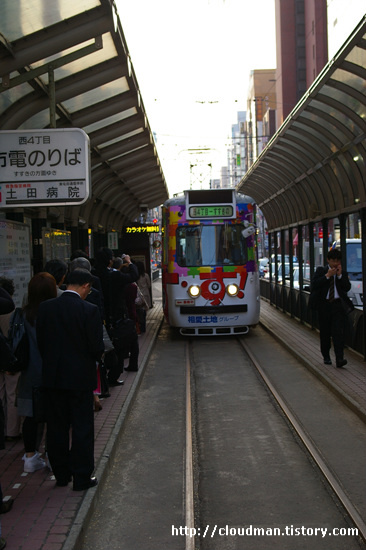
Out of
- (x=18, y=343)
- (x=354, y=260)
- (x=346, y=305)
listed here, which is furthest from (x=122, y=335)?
(x=354, y=260)

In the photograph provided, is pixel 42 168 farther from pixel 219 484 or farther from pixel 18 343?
pixel 219 484

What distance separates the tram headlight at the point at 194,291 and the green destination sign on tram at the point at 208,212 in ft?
5.01

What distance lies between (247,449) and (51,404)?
8.23ft

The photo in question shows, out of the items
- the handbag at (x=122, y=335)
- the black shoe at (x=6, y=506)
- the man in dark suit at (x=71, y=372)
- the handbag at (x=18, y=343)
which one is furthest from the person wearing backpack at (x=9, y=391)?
the handbag at (x=122, y=335)

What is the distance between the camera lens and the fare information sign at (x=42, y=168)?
26.8 ft

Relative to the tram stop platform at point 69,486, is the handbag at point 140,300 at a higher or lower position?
higher

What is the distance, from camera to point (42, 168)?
8219 mm

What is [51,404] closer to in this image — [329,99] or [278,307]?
[329,99]

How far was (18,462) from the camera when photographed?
6227 millimetres

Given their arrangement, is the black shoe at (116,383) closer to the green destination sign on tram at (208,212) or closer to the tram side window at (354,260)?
the tram side window at (354,260)

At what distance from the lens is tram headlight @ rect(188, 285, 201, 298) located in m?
14.7

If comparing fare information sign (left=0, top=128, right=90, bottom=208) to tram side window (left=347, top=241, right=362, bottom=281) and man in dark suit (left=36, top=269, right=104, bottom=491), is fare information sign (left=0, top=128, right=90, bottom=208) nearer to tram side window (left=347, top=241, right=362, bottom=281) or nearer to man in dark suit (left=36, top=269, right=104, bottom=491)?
man in dark suit (left=36, top=269, right=104, bottom=491)

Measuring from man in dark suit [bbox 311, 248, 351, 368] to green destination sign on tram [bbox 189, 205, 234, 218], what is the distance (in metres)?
4.49

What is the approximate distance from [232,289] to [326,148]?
356cm
